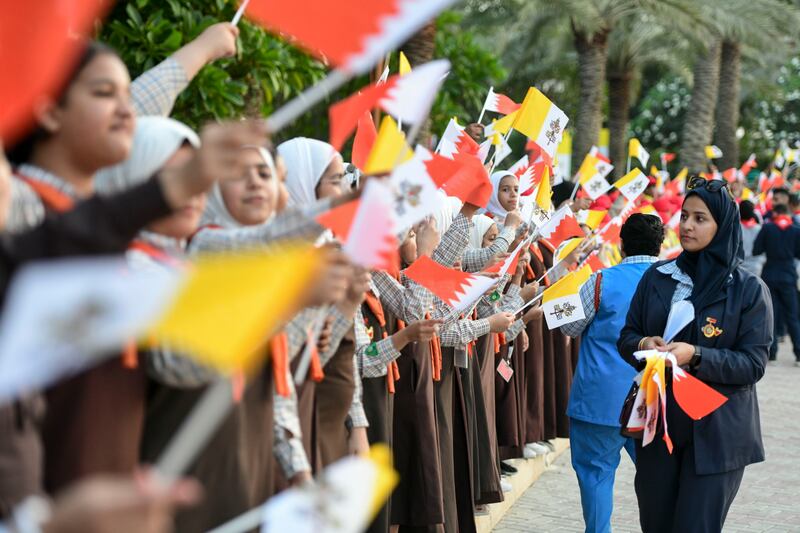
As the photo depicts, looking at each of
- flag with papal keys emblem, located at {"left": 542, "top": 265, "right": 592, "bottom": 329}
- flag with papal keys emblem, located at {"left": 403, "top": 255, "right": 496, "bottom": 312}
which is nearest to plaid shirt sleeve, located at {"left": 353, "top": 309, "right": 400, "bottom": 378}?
flag with papal keys emblem, located at {"left": 403, "top": 255, "right": 496, "bottom": 312}

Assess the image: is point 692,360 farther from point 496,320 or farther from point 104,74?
point 104,74

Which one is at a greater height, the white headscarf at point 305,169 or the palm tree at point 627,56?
the palm tree at point 627,56

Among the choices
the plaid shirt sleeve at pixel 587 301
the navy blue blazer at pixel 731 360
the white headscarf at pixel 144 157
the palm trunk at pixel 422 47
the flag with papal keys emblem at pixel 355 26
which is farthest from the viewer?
the palm trunk at pixel 422 47

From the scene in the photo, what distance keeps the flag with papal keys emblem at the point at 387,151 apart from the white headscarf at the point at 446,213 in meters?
2.60

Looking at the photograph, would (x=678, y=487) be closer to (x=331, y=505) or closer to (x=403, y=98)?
(x=403, y=98)

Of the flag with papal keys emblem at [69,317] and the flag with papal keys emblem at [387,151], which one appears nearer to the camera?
the flag with papal keys emblem at [69,317]

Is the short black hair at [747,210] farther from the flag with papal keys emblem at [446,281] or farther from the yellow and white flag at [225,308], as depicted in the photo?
the yellow and white flag at [225,308]

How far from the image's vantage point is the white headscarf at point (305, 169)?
4.11 m

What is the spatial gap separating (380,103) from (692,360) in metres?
2.70

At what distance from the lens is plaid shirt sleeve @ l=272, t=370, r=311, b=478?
335 centimetres

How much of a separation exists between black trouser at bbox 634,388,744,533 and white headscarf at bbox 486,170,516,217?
294 cm

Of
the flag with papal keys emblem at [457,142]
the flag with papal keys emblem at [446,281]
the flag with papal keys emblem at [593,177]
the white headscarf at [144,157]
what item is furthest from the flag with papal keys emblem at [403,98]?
the flag with papal keys emblem at [593,177]

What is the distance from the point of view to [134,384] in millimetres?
2664

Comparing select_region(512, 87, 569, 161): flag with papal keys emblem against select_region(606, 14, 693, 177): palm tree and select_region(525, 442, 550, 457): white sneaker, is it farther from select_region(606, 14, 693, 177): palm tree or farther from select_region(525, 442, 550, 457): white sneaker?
select_region(606, 14, 693, 177): palm tree
